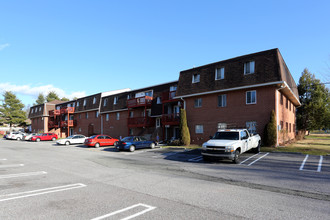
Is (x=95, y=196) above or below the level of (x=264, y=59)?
below

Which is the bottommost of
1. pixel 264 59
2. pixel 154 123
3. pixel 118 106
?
pixel 154 123

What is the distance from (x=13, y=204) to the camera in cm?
542

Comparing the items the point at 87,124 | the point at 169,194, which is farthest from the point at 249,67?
the point at 87,124

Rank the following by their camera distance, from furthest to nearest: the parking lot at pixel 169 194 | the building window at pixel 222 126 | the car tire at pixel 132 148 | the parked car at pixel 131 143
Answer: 1. the building window at pixel 222 126
2. the car tire at pixel 132 148
3. the parked car at pixel 131 143
4. the parking lot at pixel 169 194

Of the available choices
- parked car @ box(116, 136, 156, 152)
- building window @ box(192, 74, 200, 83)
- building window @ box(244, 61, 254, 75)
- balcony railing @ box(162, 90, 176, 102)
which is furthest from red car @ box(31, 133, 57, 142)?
building window @ box(244, 61, 254, 75)

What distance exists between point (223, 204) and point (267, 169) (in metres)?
5.86

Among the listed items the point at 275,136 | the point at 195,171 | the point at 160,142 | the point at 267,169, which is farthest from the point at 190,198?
the point at 160,142

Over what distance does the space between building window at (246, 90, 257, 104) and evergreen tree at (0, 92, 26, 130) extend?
210 ft

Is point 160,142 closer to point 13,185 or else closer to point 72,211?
point 13,185

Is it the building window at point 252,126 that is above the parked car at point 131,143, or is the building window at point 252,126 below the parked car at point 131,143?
above

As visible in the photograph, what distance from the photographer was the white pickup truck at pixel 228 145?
11578mm

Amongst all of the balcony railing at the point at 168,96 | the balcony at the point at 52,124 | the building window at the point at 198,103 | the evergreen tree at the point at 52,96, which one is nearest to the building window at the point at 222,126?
the building window at the point at 198,103

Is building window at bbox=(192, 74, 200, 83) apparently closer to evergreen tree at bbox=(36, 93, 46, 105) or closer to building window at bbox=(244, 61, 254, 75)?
building window at bbox=(244, 61, 254, 75)

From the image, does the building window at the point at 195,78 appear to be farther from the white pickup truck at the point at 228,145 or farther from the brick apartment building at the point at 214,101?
the white pickup truck at the point at 228,145
